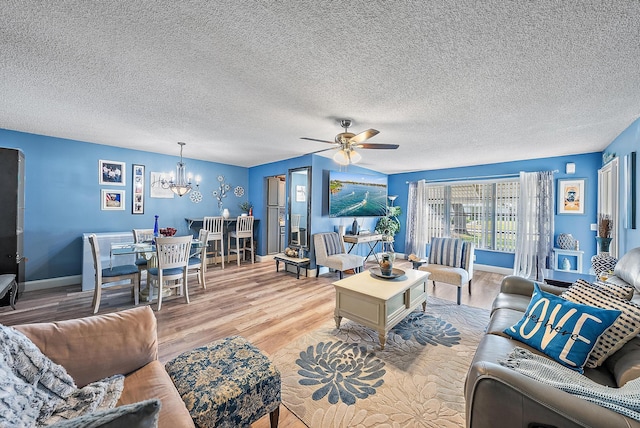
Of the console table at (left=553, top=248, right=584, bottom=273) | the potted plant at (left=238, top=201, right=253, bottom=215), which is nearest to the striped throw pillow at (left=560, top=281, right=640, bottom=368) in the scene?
the console table at (left=553, top=248, right=584, bottom=273)

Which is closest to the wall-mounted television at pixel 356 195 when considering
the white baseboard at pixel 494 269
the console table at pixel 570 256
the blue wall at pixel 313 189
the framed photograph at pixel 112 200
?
the blue wall at pixel 313 189

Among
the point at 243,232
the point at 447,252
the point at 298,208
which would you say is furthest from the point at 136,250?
the point at 447,252

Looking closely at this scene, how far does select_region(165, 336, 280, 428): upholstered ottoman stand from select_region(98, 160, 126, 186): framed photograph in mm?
4425

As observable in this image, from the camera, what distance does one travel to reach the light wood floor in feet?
8.16

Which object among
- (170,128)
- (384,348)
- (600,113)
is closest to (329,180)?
(170,128)

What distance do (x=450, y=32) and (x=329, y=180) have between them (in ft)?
12.3

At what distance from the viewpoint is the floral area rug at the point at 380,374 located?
160 centimetres

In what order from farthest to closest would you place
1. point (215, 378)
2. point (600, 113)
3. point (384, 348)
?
point (600, 113), point (384, 348), point (215, 378)

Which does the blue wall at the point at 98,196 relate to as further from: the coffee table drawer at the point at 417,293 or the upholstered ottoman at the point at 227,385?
the upholstered ottoman at the point at 227,385

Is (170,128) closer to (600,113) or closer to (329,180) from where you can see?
(329,180)

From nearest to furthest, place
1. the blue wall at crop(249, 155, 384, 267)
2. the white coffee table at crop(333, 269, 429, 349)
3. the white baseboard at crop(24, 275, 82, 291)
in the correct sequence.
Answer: the white coffee table at crop(333, 269, 429, 349)
the white baseboard at crop(24, 275, 82, 291)
the blue wall at crop(249, 155, 384, 267)

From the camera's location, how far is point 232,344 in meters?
1.57

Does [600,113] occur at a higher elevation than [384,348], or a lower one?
higher

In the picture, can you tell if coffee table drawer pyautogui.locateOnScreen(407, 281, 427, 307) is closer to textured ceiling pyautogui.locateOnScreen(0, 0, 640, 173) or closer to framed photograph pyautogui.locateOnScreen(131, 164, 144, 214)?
textured ceiling pyautogui.locateOnScreen(0, 0, 640, 173)
